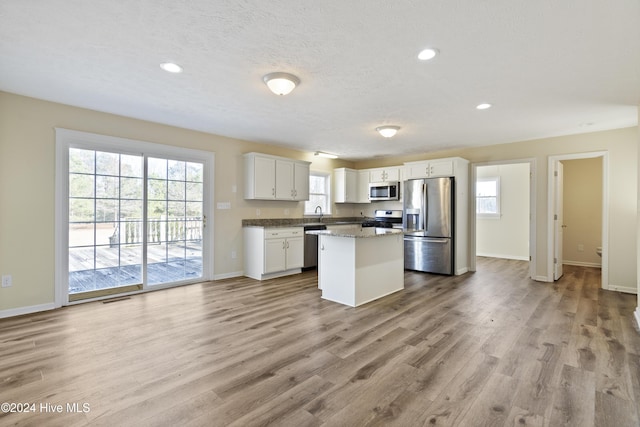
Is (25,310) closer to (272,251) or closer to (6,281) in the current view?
(6,281)

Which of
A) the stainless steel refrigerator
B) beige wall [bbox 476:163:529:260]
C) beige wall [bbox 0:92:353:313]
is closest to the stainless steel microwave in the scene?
the stainless steel refrigerator

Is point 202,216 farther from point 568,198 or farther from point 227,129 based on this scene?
point 568,198

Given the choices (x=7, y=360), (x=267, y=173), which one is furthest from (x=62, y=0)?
(x=267, y=173)

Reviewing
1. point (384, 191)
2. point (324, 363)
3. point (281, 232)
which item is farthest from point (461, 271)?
point (324, 363)

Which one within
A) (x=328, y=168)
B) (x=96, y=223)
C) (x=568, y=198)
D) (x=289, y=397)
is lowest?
(x=289, y=397)

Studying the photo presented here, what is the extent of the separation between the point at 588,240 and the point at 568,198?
936 mm

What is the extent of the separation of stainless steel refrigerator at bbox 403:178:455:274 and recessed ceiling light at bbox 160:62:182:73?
162 inches

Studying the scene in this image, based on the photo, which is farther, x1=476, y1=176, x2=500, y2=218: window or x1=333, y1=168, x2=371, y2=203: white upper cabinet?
x1=476, y1=176, x2=500, y2=218: window

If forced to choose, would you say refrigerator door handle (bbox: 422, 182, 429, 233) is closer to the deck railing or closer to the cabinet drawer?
the cabinet drawer

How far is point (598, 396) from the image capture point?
75.1 inches

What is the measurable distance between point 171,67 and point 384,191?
504 cm

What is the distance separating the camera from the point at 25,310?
334cm

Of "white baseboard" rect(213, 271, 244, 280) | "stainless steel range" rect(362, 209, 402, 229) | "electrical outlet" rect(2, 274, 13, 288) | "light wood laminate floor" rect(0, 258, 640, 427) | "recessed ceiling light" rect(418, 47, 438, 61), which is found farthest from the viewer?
"stainless steel range" rect(362, 209, 402, 229)

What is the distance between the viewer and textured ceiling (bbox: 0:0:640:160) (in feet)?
6.25
